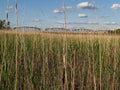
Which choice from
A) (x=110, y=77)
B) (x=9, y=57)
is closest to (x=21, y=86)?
(x=9, y=57)

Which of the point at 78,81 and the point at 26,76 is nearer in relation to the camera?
the point at 26,76

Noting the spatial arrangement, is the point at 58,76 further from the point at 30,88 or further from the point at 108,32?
the point at 108,32

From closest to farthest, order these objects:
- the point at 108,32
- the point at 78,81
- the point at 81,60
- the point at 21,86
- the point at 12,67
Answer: the point at 21,86 < the point at 12,67 < the point at 78,81 < the point at 108,32 < the point at 81,60

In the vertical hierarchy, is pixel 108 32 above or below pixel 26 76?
above

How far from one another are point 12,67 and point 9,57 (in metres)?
0.38

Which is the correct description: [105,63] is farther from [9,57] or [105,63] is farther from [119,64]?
[9,57]

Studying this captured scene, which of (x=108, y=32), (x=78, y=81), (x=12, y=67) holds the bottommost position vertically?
(x=78, y=81)

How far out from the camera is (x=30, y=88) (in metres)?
2.66

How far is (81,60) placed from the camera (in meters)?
3.85

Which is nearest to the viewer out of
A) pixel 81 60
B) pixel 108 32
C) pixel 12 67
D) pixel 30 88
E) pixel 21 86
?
pixel 30 88

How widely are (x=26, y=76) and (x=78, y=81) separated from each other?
28.2 inches

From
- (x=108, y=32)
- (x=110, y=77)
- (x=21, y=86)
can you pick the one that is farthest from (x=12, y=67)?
(x=108, y=32)

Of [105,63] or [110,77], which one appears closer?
[110,77]

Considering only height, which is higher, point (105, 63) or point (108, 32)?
point (108, 32)
